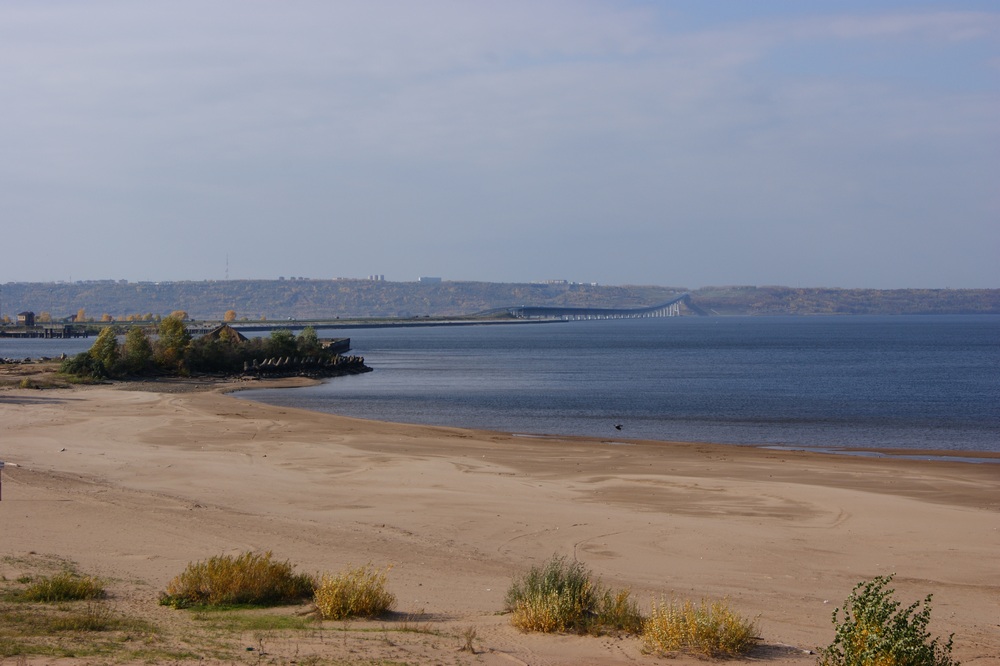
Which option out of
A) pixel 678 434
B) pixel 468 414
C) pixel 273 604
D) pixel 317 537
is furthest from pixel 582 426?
pixel 273 604

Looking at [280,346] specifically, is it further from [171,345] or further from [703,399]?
[703,399]

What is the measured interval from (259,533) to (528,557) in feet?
14.4

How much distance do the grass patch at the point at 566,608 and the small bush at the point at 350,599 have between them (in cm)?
150

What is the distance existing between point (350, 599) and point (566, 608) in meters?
2.40

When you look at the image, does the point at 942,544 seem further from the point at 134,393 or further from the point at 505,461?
the point at 134,393

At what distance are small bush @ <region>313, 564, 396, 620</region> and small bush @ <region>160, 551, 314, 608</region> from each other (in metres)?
0.71

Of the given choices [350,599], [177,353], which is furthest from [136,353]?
[350,599]

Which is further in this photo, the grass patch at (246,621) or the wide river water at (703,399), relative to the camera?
the wide river water at (703,399)

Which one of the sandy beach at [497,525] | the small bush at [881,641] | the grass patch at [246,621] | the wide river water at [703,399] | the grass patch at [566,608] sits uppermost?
the small bush at [881,641]

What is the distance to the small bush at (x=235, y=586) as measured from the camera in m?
10.8

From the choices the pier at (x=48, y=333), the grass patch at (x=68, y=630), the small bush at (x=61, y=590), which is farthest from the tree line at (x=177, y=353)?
the pier at (x=48, y=333)

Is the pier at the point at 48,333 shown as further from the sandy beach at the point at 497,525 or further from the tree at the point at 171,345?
the sandy beach at the point at 497,525

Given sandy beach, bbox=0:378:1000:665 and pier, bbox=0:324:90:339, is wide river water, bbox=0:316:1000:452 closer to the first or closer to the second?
sandy beach, bbox=0:378:1000:665

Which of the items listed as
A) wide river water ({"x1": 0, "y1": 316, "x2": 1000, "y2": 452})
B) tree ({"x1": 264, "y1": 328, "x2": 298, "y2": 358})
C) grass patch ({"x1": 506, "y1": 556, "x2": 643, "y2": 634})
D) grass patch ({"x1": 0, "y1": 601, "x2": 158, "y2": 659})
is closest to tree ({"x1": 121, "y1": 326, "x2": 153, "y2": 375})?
wide river water ({"x1": 0, "y1": 316, "x2": 1000, "y2": 452})
